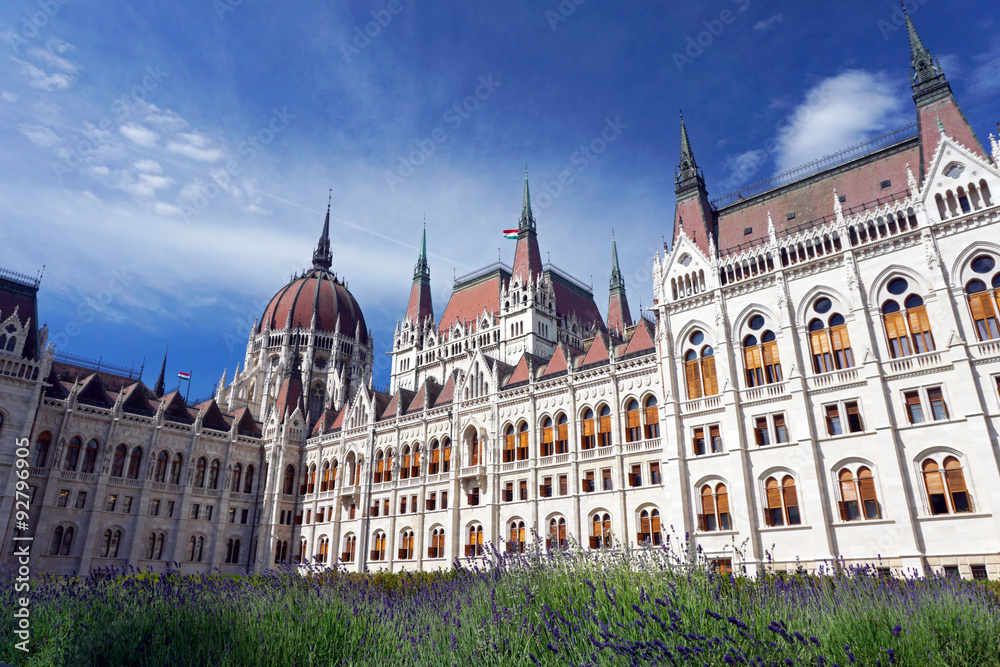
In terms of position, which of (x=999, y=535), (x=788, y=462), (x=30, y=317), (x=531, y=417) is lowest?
(x=999, y=535)

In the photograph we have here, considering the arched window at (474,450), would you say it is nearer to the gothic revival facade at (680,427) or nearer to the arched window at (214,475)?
the gothic revival facade at (680,427)

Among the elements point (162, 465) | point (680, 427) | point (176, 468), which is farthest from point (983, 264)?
point (162, 465)

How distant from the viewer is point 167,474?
54.9m

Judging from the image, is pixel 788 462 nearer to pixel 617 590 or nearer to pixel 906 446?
pixel 906 446

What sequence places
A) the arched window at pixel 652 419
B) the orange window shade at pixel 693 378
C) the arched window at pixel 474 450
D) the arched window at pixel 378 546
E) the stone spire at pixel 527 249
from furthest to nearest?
the stone spire at pixel 527 249 < the arched window at pixel 378 546 < the arched window at pixel 474 450 < the arched window at pixel 652 419 < the orange window shade at pixel 693 378

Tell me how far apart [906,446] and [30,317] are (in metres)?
59.0

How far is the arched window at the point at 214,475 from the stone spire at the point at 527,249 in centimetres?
3563

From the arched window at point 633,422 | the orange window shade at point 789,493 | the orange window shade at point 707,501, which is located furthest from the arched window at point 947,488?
the arched window at point 633,422

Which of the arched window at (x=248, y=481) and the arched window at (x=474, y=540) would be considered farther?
the arched window at (x=248, y=481)

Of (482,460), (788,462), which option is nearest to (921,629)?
(788,462)

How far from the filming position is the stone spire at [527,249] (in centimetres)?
7006

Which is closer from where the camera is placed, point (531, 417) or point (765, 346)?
point (765, 346)

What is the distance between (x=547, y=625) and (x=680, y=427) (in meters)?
27.8

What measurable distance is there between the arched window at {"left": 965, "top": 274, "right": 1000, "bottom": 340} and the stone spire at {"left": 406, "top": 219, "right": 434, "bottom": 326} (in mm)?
59106
